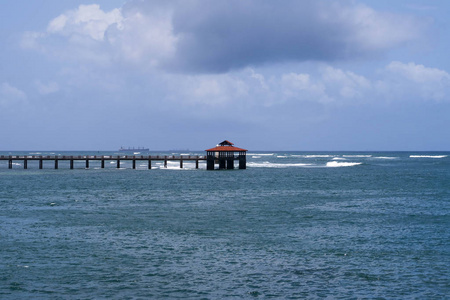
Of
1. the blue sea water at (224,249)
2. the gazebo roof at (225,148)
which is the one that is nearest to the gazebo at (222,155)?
the gazebo roof at (225,148)

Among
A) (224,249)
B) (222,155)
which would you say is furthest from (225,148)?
(224,249)

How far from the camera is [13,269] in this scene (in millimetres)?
19938

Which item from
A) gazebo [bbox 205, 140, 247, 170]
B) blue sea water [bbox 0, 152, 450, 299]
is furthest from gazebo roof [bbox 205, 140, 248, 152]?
blue sea water [bbox 0, 152, 450, 299]

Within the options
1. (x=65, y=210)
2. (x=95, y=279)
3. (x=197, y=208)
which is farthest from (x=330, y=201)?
(x=95, y=279)

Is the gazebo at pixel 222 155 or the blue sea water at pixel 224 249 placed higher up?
the gazebo at pixel 222 155

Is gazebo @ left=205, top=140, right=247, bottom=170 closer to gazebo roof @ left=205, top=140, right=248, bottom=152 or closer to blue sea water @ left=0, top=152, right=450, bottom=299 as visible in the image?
gazebo roof @ left=205, top=140, right=248, bottom=152

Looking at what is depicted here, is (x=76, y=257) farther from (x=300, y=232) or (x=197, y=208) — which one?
(x=197, y=208)

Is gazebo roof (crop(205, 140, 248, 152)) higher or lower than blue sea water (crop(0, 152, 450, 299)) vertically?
higher

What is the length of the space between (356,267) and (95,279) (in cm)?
1084

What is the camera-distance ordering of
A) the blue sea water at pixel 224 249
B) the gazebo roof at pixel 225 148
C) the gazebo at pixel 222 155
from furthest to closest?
the gazebo at pixel 222 155 < the gazebo roof at pixel 225 148 < the blue sea water at pixel 224 249

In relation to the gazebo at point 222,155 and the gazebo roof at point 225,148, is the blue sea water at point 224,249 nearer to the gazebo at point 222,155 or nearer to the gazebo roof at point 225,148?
the gazebo roof at point 225,148

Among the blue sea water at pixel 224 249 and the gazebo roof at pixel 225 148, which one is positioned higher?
the gazebo roof at pixel 225 148

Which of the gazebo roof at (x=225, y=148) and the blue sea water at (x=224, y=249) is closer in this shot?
the blue sea water at (x=224, y=249)

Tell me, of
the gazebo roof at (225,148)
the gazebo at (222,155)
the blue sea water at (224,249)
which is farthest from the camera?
the gazebo at (222,155)
